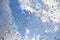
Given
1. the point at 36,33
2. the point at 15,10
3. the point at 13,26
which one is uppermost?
the point at 15,10

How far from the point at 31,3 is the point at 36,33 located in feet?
1.04

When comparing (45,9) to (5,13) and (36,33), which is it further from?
(5,13)

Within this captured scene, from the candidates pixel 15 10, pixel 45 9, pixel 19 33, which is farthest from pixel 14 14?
pixel 45 9

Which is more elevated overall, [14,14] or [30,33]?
[14,14]

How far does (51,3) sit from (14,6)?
39 cm

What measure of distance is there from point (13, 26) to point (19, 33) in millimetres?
96

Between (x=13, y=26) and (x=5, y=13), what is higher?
(x=5, y=13)

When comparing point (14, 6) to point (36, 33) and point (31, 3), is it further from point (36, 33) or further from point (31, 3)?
point (36, 33)

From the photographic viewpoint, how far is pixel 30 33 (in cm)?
168

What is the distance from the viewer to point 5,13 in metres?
1.70

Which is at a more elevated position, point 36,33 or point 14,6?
point 14,6

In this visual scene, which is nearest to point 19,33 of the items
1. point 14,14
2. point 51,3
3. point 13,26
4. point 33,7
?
point 13,26

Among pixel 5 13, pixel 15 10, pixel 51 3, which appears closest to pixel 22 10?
pixel 15 10

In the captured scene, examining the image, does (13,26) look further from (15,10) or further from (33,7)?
(33,7)
